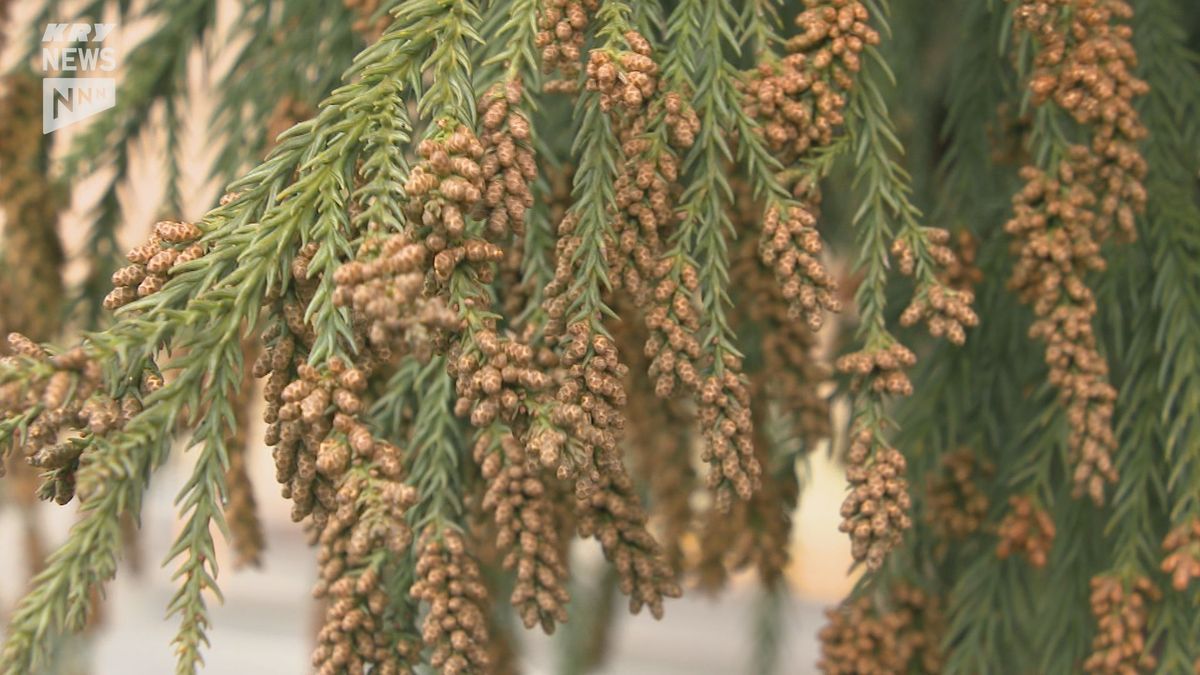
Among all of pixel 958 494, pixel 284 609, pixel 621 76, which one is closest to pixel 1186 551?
pixel 958 494

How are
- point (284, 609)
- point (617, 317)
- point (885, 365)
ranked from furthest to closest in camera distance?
point (284, 609), point (885, 365), point (617, 317)

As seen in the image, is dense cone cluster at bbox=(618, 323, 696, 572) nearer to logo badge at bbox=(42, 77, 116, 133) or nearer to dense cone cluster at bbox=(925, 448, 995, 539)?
dense cone cluster at bbox=(925, 448, 995, 539)

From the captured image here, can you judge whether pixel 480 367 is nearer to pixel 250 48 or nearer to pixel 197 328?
pixel 197 328

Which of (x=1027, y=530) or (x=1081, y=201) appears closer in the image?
(x=1081, y=201)

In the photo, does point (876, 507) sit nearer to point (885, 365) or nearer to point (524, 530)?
point (885, 365)

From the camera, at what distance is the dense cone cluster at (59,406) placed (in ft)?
1.99

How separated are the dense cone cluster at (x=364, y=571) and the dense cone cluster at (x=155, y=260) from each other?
163 mm

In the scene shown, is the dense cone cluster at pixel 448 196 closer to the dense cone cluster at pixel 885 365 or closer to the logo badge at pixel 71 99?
the dense cone cluster at pixel 885 365

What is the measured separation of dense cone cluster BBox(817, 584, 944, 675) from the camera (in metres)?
0.99

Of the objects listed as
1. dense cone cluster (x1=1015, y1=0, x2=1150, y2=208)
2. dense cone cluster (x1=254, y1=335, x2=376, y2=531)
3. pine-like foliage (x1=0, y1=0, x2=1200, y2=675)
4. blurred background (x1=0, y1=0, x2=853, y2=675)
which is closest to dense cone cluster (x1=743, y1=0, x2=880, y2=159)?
pine-like foliage (x1=0, y1=0, x2=1200, y2=675)

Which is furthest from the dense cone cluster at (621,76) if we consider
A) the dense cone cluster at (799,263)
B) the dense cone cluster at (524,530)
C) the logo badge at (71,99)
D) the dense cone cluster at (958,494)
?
the logo badge at (71,99)

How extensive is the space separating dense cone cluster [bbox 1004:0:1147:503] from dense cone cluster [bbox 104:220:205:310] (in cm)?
54

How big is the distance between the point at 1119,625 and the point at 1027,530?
0.37 ft

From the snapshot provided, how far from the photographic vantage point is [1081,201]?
2.72ft
